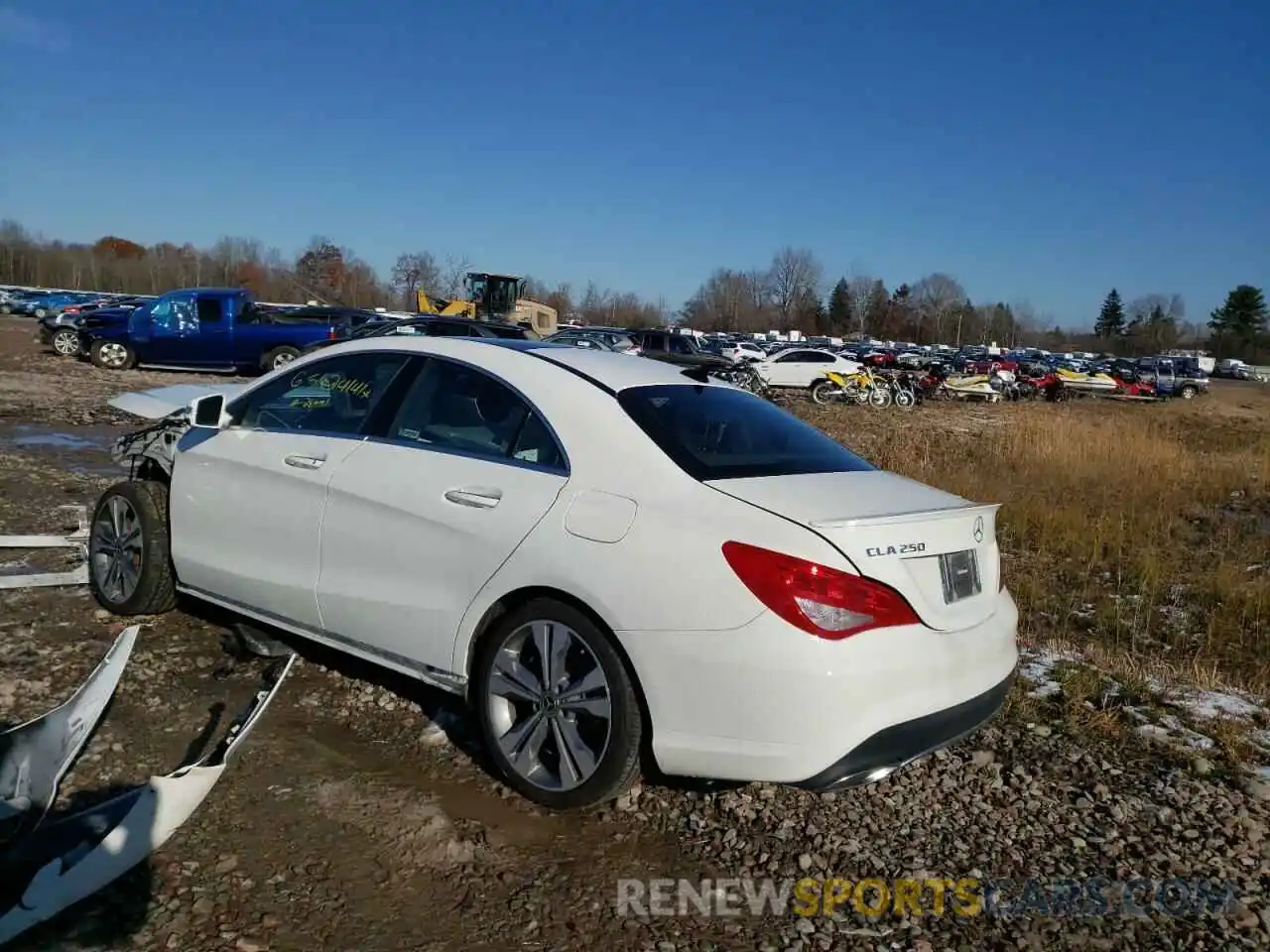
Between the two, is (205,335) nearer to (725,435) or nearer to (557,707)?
(725,435)

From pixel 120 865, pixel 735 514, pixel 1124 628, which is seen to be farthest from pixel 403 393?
pixel 1124 628

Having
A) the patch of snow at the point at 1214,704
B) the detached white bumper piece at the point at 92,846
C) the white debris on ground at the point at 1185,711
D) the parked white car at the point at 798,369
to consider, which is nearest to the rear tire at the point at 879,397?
the parked white car at the point at 798,369

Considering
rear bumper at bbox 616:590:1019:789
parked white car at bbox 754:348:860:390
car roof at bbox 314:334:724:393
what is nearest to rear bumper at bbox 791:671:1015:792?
rear bumper at bbox 616:590:1019:789

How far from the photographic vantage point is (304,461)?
13.8 ft

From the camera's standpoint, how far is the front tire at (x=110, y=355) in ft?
71.4

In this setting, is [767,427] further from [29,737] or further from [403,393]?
[29,737]

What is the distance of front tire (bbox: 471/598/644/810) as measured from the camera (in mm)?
3188

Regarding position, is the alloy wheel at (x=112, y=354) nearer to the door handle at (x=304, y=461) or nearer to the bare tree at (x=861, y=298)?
the door handle at (x=304, y=461)

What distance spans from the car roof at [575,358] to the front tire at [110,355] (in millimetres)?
20074

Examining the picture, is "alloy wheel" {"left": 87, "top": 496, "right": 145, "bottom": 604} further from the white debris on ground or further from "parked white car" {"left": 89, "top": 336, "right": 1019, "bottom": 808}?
the white debris on ground

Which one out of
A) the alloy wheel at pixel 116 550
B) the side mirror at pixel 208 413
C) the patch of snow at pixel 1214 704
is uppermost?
the side mirror at pixel 208 413

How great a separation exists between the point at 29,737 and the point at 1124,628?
5.95 m

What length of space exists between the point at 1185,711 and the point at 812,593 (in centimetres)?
274

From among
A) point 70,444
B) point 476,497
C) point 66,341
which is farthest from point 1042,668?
point 66,341
